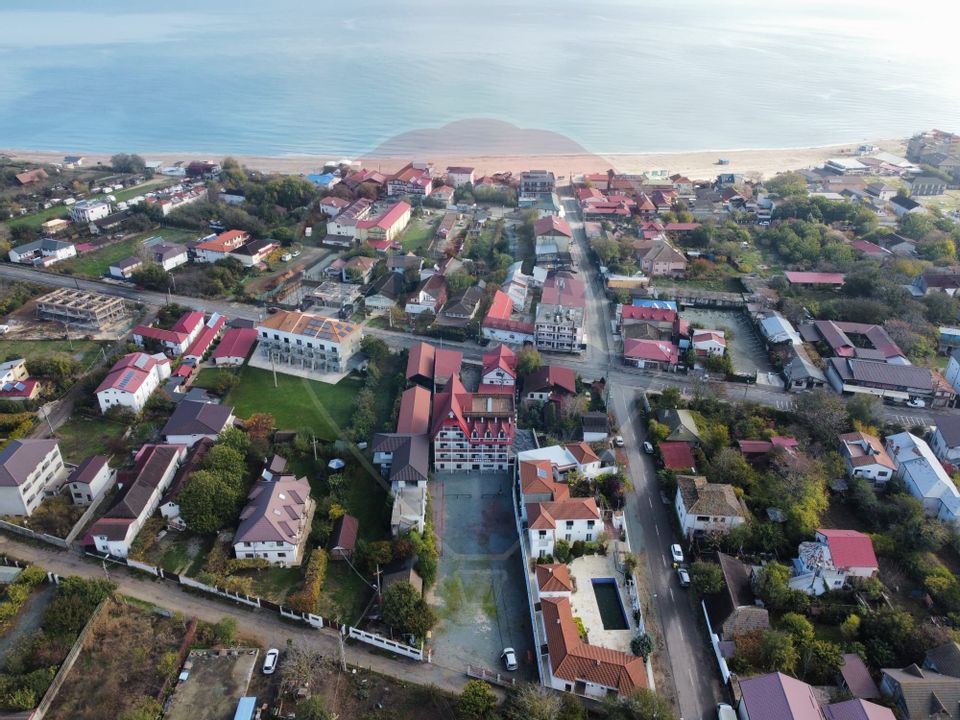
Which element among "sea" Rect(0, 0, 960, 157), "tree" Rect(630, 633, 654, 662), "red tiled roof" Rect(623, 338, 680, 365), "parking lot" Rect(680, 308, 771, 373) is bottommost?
"sea" Rect(0, 0, 960, 157)

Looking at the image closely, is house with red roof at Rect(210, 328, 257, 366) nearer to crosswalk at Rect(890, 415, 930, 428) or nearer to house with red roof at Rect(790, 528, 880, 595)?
house with red roof at Rect(790, 528, 880, 595)

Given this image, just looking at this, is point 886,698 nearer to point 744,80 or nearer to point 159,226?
point 159,226

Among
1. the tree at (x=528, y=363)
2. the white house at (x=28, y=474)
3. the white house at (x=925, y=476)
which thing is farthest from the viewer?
the tree at (x=528, y=363)

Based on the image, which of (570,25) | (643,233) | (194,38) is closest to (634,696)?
(643,233)

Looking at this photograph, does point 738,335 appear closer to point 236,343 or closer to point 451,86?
point 236,343

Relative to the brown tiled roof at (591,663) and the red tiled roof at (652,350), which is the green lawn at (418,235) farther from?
the brown tiled roof at (591,663)

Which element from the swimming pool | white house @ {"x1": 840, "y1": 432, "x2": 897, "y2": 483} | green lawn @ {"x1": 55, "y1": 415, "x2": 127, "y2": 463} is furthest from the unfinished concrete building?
white house @ {"x1": 840, "y1": 432, "x2": 897, "y2": 483}

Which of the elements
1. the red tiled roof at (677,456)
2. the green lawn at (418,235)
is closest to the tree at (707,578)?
the red tiled roof at (677,456)
